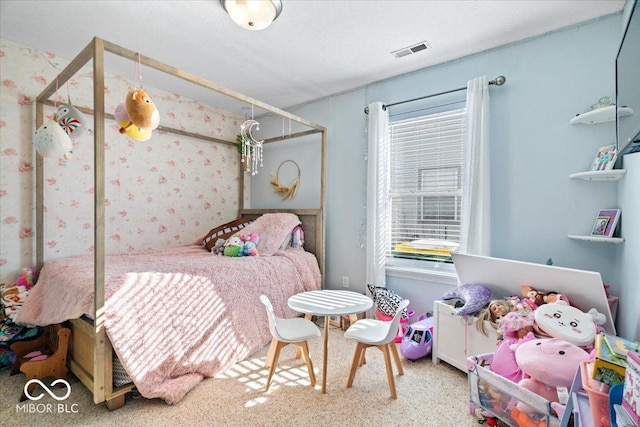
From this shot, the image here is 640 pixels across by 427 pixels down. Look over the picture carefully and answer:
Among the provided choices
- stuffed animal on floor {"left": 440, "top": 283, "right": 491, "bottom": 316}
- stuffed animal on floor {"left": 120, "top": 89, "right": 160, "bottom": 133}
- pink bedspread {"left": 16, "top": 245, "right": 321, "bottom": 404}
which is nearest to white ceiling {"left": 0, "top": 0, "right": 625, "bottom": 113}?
stuffed animal on floor {"left": 120, "top": 89, "right": 160, "bottom": 133}

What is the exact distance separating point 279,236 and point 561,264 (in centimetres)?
226

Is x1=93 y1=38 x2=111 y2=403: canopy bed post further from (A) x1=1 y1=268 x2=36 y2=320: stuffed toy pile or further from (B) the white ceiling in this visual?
(A) x1=1 y1=268 x2=36 y2=320: stuffed toy pile

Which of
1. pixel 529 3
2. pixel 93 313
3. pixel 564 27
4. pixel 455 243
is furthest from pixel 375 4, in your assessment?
pixel 93 313

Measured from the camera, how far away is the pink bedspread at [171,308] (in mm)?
1686

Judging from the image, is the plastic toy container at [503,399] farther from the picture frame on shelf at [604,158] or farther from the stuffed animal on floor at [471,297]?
the picture frame on shelf at [604,158]

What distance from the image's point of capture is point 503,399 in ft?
4.86

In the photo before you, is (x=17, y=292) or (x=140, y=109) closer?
(x=140, y=109)

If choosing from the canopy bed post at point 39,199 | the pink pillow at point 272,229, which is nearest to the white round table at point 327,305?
the pink pillow at point 272,229

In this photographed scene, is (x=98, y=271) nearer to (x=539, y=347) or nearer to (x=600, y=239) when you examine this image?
(x=539, y=347)

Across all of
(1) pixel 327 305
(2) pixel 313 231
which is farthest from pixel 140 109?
(2) pixel 313 231

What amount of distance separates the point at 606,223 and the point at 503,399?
1237 mm

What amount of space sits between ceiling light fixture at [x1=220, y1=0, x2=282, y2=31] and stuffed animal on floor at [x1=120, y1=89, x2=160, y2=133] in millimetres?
719

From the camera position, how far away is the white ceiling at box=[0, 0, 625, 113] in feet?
6.12

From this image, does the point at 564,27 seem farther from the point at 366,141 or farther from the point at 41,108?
the point at 41,108
